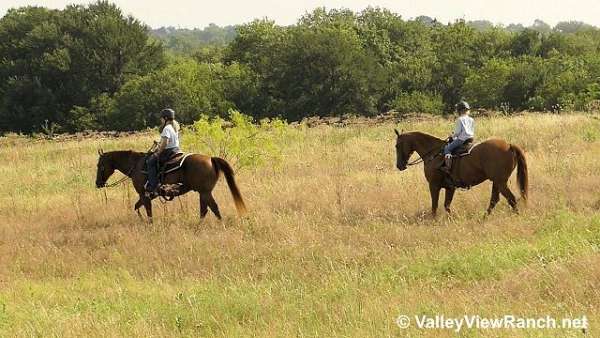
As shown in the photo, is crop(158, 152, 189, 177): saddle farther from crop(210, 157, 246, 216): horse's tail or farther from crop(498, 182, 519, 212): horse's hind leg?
crop(498, 182, 519, 212): horse's hind leg

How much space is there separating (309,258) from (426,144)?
439 cm

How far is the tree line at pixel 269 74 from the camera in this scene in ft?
125

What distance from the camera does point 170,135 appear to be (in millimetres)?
11805

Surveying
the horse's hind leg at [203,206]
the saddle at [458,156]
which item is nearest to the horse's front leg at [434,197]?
the saddle at [458,156]

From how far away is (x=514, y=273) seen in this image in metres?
6.91

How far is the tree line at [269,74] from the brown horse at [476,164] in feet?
79.0

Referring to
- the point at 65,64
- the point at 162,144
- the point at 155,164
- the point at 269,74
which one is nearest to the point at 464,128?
the point at 162,144

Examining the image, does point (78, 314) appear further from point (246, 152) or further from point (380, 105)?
point (380, 105)

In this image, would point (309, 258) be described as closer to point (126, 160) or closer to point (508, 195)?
point (508, 195)

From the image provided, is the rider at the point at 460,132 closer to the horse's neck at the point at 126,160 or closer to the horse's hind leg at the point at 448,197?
the horse's hind leg at the point at 448,197

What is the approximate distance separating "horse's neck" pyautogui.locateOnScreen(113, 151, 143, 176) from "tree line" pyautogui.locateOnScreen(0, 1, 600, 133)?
26.9m

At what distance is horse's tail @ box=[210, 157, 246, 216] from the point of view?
11.5 m

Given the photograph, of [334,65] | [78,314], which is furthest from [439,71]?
[78,314]

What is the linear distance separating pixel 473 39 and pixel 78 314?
158ft
